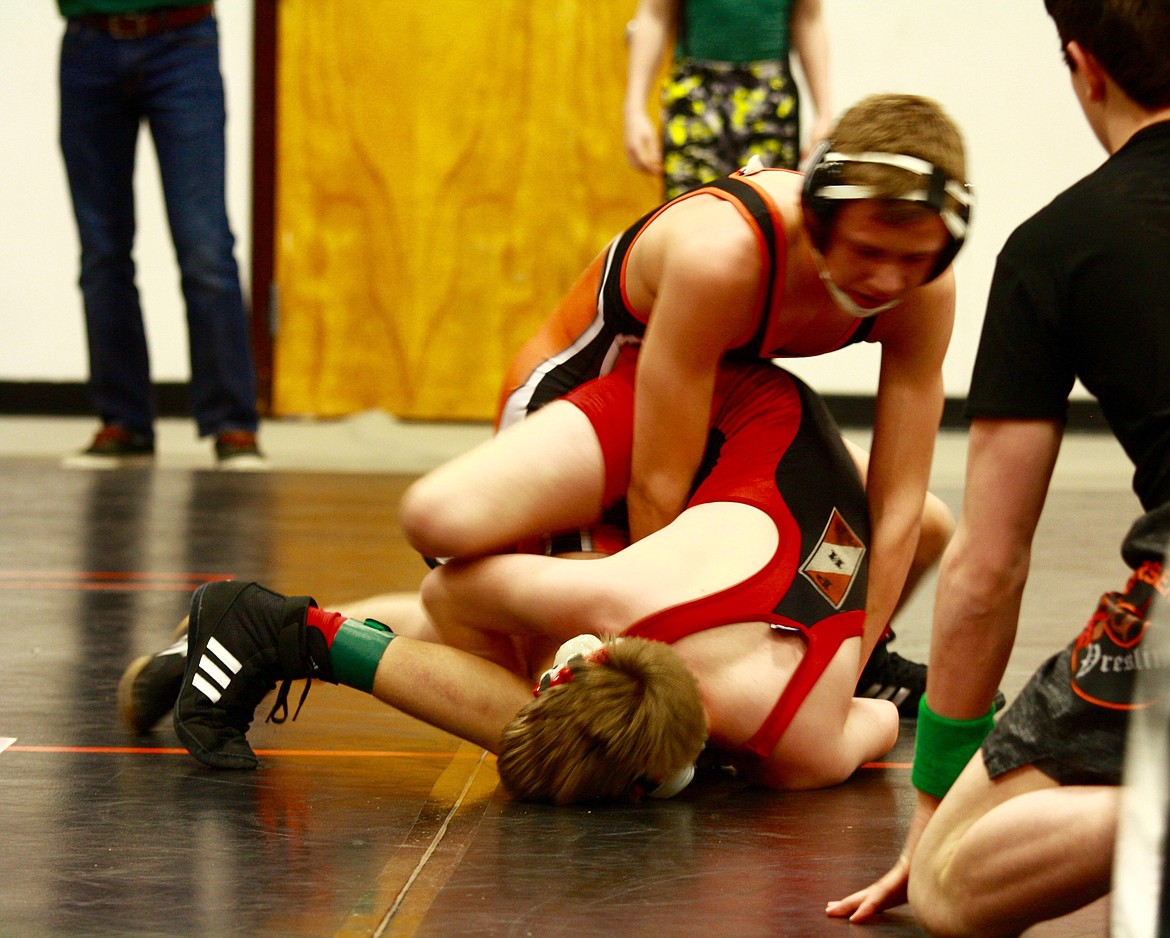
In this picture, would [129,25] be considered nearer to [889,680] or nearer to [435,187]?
[435,187]

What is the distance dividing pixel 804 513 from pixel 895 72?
408cm

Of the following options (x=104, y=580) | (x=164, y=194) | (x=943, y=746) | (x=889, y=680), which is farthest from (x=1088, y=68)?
(x=164, y=194)

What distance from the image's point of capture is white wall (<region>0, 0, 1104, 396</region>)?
556 cm

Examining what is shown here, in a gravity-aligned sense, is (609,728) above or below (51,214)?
above

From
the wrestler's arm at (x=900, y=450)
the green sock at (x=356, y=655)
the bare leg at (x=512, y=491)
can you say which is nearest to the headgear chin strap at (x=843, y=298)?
the wrestler's arm at (x=900, y=450)

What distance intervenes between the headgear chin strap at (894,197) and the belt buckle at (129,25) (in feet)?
9.08

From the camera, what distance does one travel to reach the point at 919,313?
73.9 inches

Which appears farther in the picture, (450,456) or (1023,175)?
(1023,175)

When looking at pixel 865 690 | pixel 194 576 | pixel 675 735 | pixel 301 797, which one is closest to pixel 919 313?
pixel 865 690

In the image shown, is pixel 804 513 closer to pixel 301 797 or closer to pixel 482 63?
pixel 301 797

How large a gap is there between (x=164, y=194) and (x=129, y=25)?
0.42 m

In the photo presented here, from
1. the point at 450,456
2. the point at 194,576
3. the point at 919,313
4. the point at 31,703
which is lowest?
the point at 450,456

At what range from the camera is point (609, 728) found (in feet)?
5.11

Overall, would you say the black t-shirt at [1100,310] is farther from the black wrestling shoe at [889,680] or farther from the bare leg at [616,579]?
the black wrestling shoe at [889,680]
